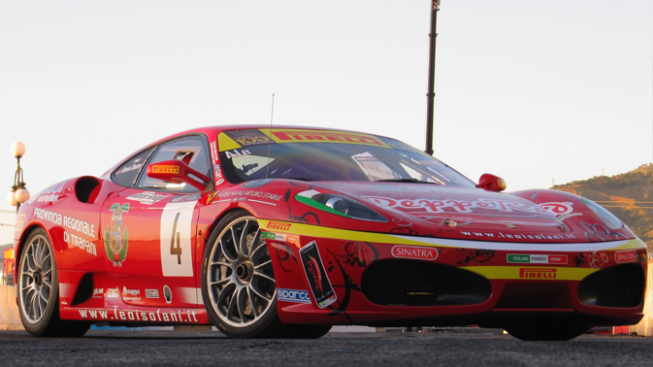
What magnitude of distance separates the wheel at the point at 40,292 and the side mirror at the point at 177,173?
5.32ft

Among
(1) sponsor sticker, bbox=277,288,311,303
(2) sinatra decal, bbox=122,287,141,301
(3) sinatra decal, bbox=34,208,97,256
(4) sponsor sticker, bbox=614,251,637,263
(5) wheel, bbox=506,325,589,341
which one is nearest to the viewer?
(1) sponsor sticker, bbox=277,288,311,303

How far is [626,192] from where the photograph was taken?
603 feet

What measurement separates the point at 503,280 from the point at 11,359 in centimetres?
219

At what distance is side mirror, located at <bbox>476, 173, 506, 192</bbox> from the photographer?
5926 mm

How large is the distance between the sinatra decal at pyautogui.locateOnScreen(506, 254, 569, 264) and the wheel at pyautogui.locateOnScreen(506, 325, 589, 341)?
949 millimetres

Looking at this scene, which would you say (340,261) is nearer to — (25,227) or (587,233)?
(587,233)

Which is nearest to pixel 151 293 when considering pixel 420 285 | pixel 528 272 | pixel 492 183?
pixel 420 285

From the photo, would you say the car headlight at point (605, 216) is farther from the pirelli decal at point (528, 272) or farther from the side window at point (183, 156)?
the side window at point (183, 156)

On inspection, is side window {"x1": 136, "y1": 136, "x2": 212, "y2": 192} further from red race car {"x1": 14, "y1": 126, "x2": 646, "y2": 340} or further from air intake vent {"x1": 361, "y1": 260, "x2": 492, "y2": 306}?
air intake vent {"x1": 361, "y1": 260, "x2": 492, "y2": 306}

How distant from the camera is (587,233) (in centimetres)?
474

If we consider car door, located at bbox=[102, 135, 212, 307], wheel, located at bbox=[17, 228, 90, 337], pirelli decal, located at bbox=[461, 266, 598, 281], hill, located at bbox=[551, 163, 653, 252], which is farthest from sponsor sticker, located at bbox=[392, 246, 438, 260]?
hill, located at bbox=[551, 163, 653, 252]

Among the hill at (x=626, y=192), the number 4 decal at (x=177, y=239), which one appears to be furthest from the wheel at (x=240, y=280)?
the hill at (x=626, y=192)

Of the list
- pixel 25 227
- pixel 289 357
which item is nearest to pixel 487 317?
pixel 289 357

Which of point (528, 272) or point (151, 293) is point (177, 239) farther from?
point (528, 272)
